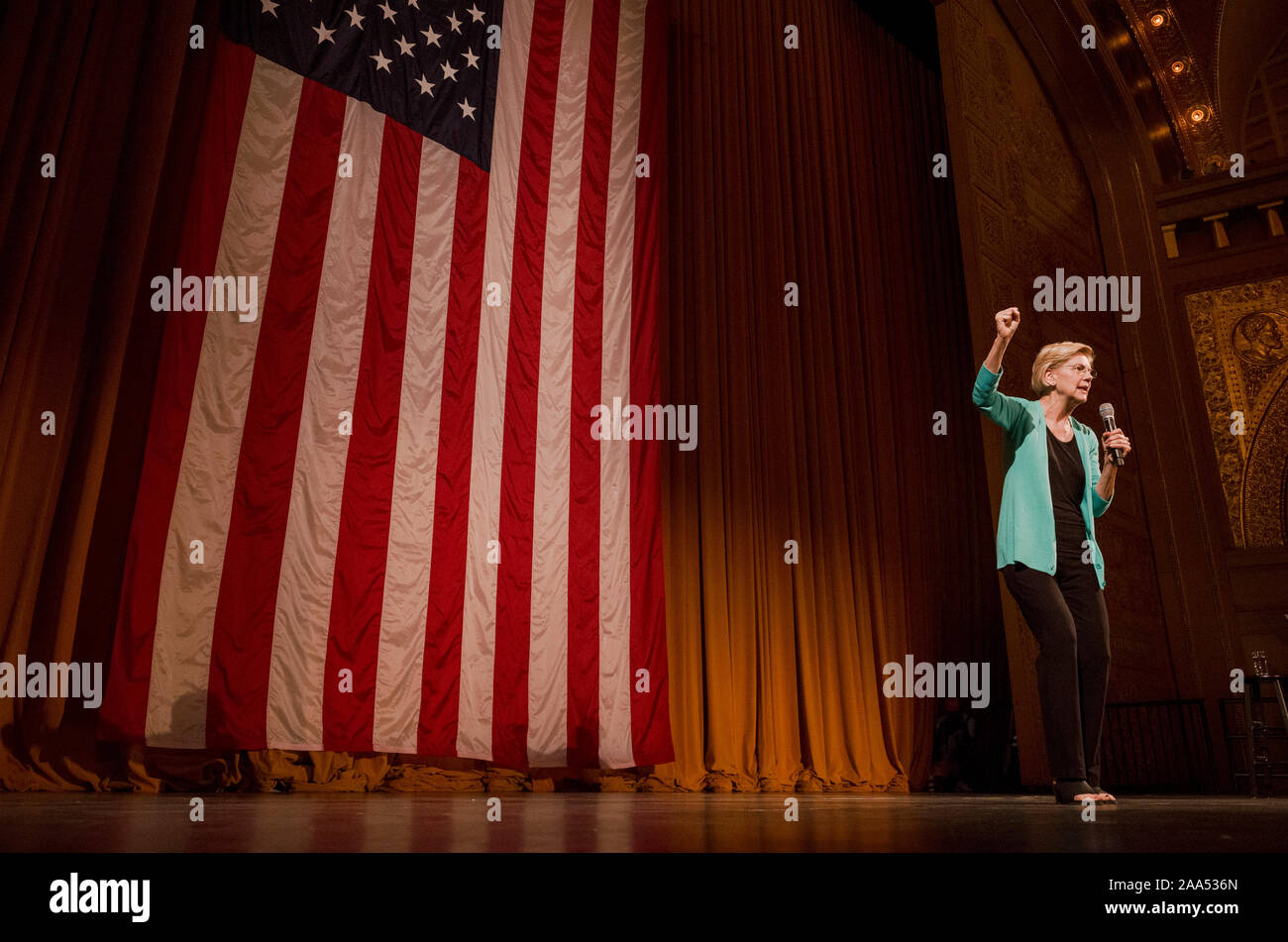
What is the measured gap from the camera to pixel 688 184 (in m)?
6.34

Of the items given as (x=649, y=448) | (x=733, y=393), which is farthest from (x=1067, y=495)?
(x=733, y=393)

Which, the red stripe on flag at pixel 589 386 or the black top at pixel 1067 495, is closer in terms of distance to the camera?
the black top at pixel 1067 495

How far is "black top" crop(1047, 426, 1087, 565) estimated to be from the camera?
2779mm

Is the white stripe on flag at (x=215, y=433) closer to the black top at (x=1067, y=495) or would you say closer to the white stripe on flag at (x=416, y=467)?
the white stripe on flag at (x=416, y=467)

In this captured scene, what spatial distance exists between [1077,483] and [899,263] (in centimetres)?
485

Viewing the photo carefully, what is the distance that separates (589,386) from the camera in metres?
5.40

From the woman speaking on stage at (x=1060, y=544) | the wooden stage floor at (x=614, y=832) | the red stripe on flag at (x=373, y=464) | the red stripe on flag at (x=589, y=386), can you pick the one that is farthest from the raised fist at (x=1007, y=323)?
the red stripe on flag at (x=373, y=464)

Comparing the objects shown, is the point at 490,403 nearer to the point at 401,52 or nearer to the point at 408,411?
the point at 408,411

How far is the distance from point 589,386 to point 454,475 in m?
1.02

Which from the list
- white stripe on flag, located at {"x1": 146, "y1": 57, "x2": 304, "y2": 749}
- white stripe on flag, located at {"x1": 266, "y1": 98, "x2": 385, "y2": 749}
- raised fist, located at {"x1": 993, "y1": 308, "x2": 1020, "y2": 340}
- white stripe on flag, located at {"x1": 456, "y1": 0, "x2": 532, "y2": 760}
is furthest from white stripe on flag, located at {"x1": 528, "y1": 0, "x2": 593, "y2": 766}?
raised fist, located at {"x1": 993, "y1": 308, "x2": 1020, "y2": 340}

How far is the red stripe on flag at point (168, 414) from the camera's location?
3.74 meters

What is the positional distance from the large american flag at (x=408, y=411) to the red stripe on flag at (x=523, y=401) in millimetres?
15
